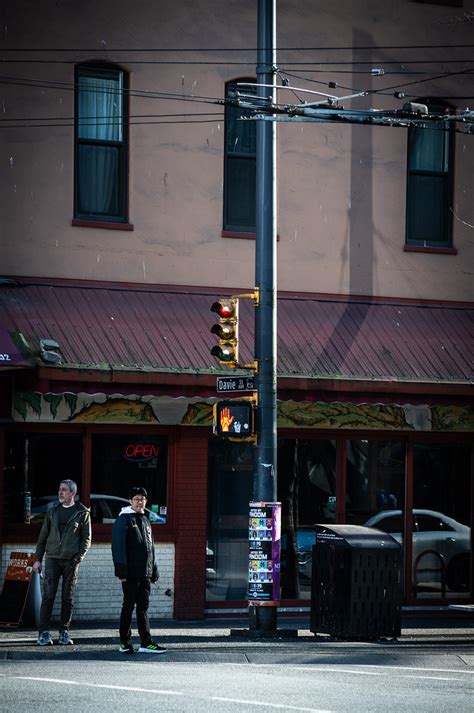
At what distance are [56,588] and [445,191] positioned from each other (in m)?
8.55

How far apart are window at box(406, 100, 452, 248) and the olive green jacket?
7.06m

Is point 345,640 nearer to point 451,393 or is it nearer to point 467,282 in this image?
point 451,393

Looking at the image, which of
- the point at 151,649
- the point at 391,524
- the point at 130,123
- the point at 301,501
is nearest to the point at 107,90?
the point at 130,123

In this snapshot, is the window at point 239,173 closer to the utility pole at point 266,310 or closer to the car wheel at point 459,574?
the utility pole at point 266,310

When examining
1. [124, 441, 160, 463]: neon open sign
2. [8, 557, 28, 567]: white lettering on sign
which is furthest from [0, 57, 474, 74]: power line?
[8, 557, 28, 567]: white lettering on sign

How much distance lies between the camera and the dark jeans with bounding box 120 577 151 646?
14.4 metres

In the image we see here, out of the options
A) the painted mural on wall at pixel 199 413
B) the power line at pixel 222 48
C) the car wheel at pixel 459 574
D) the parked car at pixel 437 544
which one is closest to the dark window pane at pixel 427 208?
the power line at pixel 222 48

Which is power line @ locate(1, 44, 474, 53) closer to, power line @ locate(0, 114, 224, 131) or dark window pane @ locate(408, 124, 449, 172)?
power line @ locate(0, 114, 224, 131)

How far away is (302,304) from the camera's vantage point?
Result: 1894 cm

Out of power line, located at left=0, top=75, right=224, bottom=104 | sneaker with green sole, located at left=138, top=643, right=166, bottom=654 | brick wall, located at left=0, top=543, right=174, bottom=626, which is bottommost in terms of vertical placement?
sneaker with green sole, located at left=138, top=643, right=166, bottom=654

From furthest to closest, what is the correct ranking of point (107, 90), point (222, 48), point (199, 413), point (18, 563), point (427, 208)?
1. point (427, 208)
2. point (222, 48)
3. point (107, 90)
4. point (199, 413)
5. point (18, 563)

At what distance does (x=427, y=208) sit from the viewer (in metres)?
20.1

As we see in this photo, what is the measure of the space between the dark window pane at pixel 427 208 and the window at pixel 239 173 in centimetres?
242

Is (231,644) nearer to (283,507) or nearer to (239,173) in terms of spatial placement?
(283,507)
